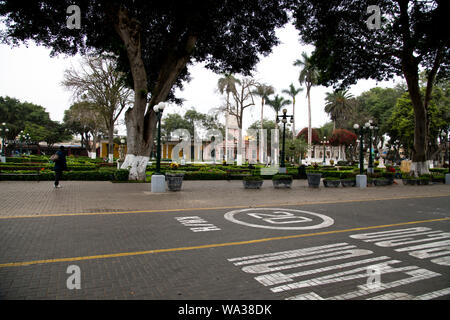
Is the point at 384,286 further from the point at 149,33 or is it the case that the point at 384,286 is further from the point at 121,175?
the point at 149,33

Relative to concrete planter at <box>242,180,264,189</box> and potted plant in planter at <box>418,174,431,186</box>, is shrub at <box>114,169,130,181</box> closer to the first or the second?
concrete planter at <box>242,180,264,189</box>

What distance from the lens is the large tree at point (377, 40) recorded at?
18.6m

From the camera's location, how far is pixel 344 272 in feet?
13.9

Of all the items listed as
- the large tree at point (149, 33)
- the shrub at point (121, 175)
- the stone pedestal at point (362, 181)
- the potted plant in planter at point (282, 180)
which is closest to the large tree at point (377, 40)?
the large tree at point (149, 33)

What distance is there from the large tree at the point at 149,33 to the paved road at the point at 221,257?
10700 millimetres

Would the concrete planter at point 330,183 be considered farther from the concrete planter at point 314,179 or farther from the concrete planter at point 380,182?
the concrete planter at point 380,182

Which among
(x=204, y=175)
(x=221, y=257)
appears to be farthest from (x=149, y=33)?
(x=221, y=257)

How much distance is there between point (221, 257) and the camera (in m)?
4.86

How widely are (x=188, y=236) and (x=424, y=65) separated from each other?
87.1 feet

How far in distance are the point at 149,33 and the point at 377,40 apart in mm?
15964

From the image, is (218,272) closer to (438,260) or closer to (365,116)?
(438,260)

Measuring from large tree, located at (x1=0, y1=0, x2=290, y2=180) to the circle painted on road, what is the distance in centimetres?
1050

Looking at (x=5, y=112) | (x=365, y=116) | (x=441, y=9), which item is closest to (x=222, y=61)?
(x=441, y=9)

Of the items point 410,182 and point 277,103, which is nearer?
point 410,182
